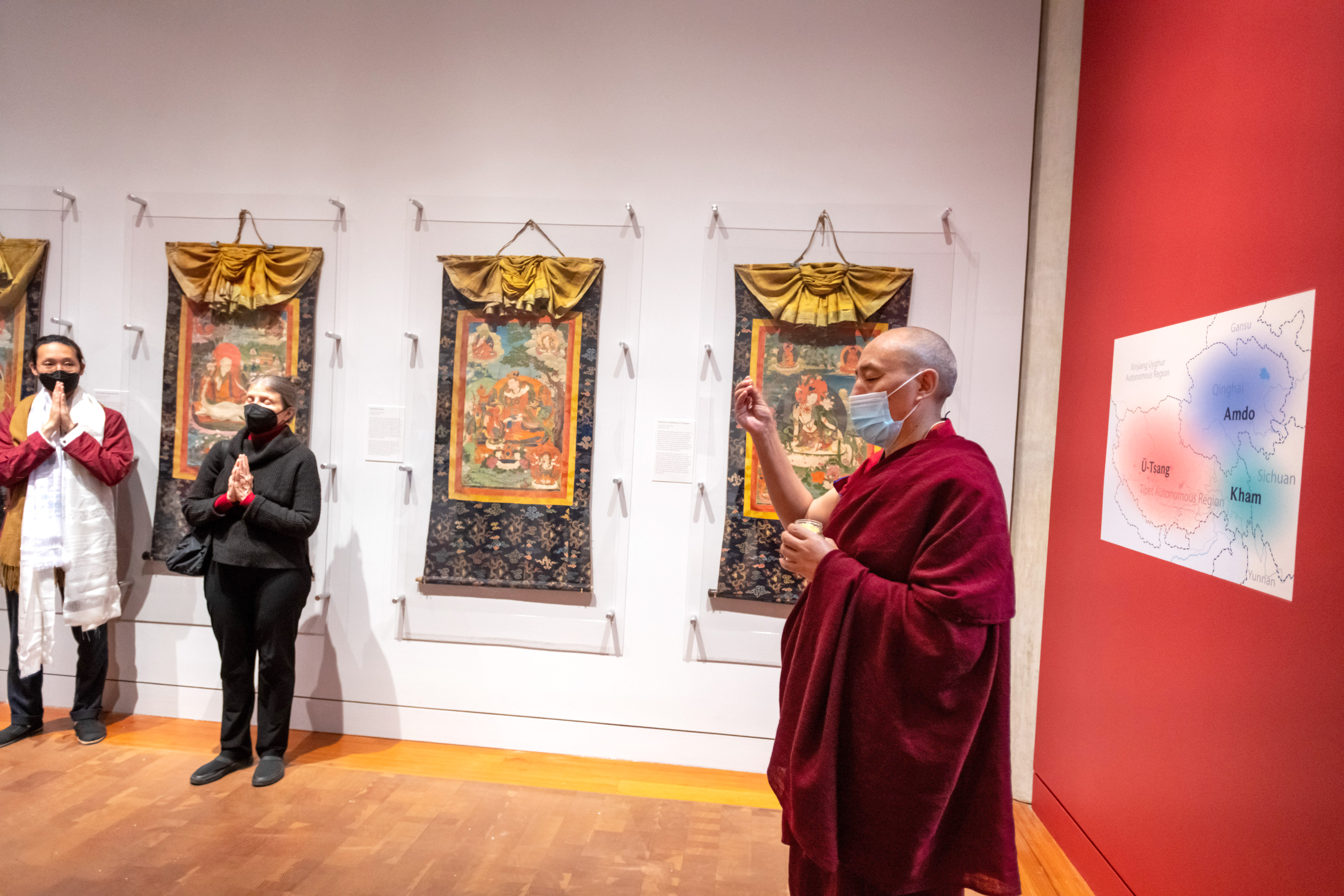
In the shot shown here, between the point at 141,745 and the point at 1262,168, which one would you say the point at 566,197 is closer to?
the point at 1262,168

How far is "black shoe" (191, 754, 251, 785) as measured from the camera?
3186 mm

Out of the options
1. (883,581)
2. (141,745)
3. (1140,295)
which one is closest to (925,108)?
(1140,295)

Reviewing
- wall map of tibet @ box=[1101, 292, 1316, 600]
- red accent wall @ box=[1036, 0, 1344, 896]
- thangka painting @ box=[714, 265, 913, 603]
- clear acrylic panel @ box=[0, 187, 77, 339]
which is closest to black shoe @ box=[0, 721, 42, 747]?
clear acrylic panel @ box=[0, 187, 77, 339]

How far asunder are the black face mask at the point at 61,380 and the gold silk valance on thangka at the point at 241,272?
2.04 feet

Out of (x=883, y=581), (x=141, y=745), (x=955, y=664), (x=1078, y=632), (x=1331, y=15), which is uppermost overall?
(x=1331, y=15)

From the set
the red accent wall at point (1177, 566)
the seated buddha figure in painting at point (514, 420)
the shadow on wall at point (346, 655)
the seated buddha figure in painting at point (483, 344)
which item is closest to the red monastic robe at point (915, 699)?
the red accent wall at point (1177, 566)

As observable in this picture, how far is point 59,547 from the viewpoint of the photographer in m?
3.53

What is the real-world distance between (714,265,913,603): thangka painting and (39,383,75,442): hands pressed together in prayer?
10.1 feet

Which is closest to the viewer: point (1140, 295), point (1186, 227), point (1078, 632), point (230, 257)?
point (1186, 227)

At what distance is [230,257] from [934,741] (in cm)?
384

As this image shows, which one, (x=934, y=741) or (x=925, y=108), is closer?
(x=934, y=741)

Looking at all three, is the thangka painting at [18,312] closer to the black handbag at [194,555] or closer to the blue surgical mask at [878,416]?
the black handbag at [194,555]

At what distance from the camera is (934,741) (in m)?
1.63

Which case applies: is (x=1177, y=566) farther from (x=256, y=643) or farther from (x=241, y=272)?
(x=241, y=272)
